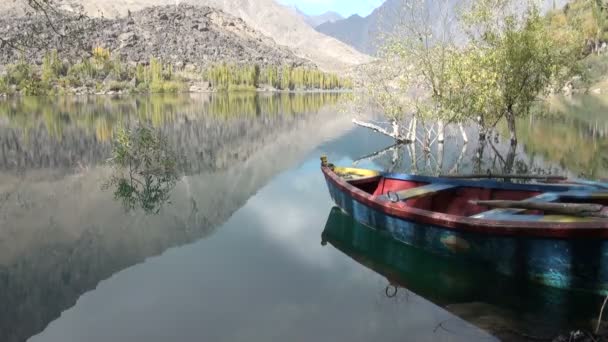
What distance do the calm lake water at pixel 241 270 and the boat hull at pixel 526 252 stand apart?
0.35 m

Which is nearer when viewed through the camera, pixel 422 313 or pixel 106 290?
pixel 422 313

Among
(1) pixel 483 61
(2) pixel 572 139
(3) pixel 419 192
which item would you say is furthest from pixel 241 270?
(2) pixel 572 139

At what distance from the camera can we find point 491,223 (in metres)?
9.39

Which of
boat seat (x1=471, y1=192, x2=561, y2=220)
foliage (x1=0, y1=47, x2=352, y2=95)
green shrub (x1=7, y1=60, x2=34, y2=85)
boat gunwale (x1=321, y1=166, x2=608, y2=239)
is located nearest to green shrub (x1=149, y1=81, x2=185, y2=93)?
foliage (x1=0, y1=47, x2=352, y2=95)

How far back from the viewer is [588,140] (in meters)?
32.8

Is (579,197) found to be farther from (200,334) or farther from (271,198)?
(271,198)

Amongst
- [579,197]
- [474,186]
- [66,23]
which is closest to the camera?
[66,23]

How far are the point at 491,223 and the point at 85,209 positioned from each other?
14844mm

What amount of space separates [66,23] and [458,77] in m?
18.3

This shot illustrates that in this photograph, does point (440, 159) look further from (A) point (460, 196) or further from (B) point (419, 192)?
(B) point (419, 192)

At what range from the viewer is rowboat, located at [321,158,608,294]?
8.66 meters

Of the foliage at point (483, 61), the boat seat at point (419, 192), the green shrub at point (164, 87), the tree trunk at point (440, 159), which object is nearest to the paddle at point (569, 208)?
the boat seat at point (419, 192)

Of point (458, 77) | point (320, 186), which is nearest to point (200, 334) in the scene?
point (320, 186)

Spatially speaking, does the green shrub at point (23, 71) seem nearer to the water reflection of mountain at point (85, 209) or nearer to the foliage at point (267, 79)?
the water reflection of mountain at point (85, 209)
